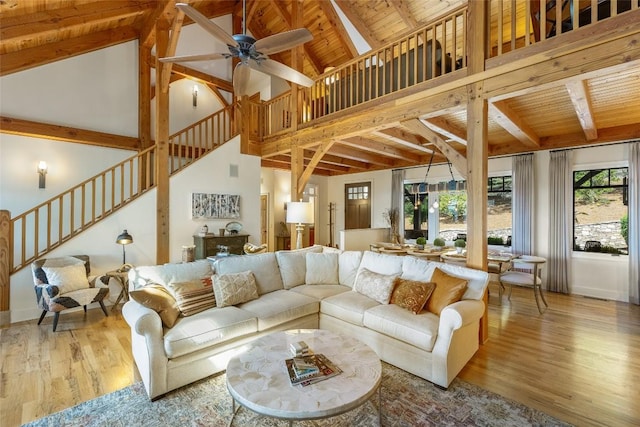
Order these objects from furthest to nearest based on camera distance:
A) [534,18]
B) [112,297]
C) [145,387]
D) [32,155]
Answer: [32,155]
[112,297]
[534,18]
[145,387]

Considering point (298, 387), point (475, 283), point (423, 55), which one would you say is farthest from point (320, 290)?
point (423, 55)

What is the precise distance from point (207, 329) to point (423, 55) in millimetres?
3916

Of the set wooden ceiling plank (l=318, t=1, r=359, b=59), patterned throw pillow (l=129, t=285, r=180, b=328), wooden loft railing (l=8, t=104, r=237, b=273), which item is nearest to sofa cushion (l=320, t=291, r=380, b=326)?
patterned throw pillow (l=129, t=285, r=180, b=328)

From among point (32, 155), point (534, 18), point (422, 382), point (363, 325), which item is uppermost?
point (534, 18)

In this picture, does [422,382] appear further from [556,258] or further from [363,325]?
[556,258]

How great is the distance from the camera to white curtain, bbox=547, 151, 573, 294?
518 cm

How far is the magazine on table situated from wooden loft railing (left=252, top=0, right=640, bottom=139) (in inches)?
125

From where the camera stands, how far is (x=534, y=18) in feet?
11.9

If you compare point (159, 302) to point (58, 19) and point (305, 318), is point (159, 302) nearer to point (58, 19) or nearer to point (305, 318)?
point (305, 318)

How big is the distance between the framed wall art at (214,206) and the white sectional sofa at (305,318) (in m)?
2.60

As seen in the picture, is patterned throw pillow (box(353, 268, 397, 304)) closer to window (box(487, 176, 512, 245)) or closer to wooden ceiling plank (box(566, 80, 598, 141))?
wooden ceiling plank (box(566, 80, 598, 141))

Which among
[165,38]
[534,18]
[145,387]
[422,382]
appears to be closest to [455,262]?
[422,382]

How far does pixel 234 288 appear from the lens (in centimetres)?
299

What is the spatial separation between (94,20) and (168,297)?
4999 millimetres
